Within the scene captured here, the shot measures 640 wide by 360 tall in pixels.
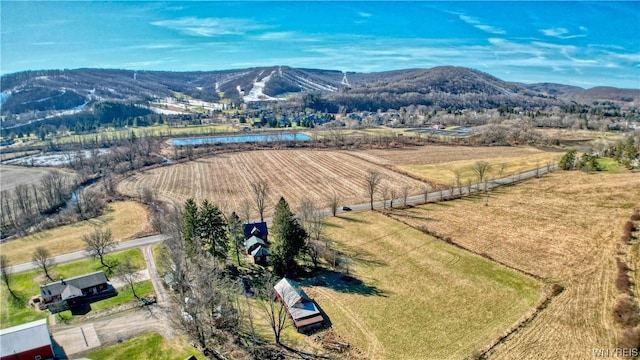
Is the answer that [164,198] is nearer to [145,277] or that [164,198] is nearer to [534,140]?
[145,277]

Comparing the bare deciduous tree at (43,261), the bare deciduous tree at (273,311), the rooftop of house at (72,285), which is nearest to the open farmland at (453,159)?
the bare deciduous tree at (273,311)

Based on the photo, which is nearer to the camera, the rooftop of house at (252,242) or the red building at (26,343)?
the red building at (26,343)

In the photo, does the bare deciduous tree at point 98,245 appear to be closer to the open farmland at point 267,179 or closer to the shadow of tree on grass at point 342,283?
the open farmland at point 267,179

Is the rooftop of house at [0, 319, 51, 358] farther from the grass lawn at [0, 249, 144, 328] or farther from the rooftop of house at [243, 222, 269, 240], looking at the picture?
the rooftop of house at [243, 222, 269, 240]

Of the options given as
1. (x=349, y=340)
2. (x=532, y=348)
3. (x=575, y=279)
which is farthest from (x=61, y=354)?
(x=575, y=279)

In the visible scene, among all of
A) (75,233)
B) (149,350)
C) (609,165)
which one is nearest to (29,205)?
(75,233)
